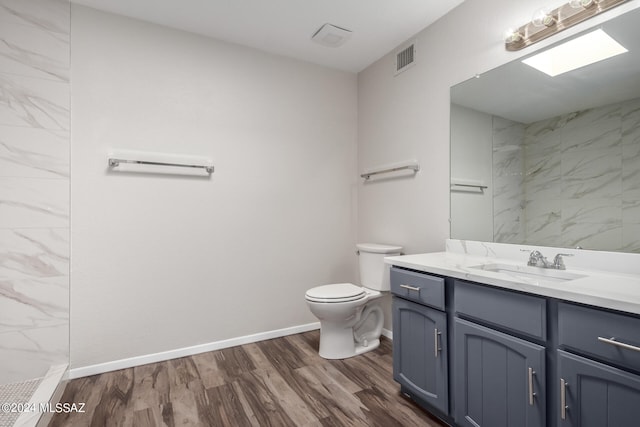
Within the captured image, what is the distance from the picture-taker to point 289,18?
214 centimetres

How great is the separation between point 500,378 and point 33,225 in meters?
2.58

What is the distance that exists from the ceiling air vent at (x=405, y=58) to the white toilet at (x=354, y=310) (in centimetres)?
137

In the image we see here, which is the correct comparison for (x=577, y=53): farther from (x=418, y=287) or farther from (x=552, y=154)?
(x=418, y=287)

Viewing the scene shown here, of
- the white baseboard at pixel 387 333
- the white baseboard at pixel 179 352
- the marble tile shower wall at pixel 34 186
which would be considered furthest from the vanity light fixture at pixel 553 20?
the marble tile shower wall at pixel 34 186

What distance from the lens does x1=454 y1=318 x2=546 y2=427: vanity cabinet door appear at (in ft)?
3.70

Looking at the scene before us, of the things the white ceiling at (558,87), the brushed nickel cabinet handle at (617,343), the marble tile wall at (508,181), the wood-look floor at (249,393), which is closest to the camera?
the brushed nickel cabinet handle at (617,343)

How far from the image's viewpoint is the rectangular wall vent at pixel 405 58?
234cm

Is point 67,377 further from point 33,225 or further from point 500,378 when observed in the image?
point 500,378

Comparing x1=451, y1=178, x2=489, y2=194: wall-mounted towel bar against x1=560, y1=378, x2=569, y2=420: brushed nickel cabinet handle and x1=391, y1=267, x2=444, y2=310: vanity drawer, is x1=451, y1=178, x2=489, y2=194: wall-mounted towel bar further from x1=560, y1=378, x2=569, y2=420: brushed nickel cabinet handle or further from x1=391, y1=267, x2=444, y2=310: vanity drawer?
x1=560, y1=378, x2=569, y2=420: brushed nickel cabinet handle

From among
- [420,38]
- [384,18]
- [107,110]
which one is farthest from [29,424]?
[420,38]

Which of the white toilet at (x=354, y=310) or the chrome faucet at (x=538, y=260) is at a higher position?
the chrome faucet at (x=538, y=260)

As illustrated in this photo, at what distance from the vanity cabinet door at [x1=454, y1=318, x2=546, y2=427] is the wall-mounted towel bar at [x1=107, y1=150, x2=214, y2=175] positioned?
6.39ft

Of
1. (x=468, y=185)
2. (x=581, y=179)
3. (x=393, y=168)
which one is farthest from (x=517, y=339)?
(x=393, y=168)

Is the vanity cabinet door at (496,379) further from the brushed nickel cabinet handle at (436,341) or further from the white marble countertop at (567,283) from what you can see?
the white marble countertop at (567,283)
